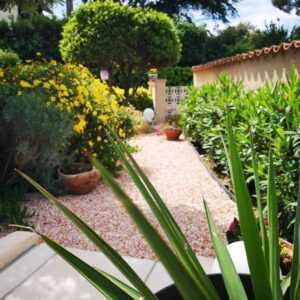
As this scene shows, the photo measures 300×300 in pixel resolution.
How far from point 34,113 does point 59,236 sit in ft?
4.88

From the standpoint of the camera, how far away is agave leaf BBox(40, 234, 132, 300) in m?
1.04

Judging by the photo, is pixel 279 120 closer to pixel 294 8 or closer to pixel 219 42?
pixel 219 42

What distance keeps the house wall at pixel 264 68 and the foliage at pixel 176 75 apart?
7.46 meters

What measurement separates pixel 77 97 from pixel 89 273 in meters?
4.76

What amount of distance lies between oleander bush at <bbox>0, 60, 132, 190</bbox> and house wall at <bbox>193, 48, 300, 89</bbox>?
2403 mm

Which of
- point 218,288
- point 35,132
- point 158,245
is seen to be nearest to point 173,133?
point 35,132

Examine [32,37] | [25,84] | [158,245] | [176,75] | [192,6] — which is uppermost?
[192,6]

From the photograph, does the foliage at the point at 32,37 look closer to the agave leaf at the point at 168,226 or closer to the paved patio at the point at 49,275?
the paved patio at the point at 49,275

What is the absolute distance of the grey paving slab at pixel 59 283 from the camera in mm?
2623

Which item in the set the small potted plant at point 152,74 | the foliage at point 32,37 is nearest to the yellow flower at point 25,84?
the small potted plant at point 152,74

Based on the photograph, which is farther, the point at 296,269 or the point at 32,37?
the point at 32,37

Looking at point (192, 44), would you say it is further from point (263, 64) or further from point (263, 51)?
point (263, 51)

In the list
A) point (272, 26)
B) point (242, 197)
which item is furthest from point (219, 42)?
point (242, 197)

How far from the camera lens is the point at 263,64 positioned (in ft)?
22.2
